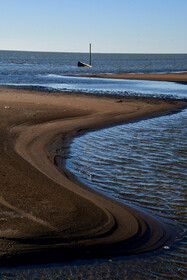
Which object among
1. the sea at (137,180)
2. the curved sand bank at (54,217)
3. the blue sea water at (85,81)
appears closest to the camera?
the sea at (137,180)

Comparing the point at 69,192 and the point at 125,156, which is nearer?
the point at 69,192

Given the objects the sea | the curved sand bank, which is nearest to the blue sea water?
the sea

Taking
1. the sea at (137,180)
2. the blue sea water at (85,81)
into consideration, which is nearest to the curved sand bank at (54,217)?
the sea at (137,180)

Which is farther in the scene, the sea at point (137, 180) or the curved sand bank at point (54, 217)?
the curved sand bank at point (54, 217)

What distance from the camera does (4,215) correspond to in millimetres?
5676

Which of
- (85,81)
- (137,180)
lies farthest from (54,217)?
(85,81)

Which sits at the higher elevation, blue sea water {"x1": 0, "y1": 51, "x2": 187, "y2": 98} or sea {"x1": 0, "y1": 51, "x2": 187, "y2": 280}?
blue sea water {"x1": 0, "y1": 51, "x2": 187, "y2": 98}

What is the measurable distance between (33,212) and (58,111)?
10.7m

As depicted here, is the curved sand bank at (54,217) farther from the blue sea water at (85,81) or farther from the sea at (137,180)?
the blue sea water at (85,81)

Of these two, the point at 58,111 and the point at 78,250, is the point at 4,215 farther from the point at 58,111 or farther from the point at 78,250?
the point at 58,111

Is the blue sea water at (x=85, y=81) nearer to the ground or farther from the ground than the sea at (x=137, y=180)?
farther from the ground

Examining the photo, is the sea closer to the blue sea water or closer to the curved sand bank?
the curved sand bank

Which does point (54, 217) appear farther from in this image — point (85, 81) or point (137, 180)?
point (85, 81)

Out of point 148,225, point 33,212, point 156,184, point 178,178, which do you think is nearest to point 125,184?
point 156,184
